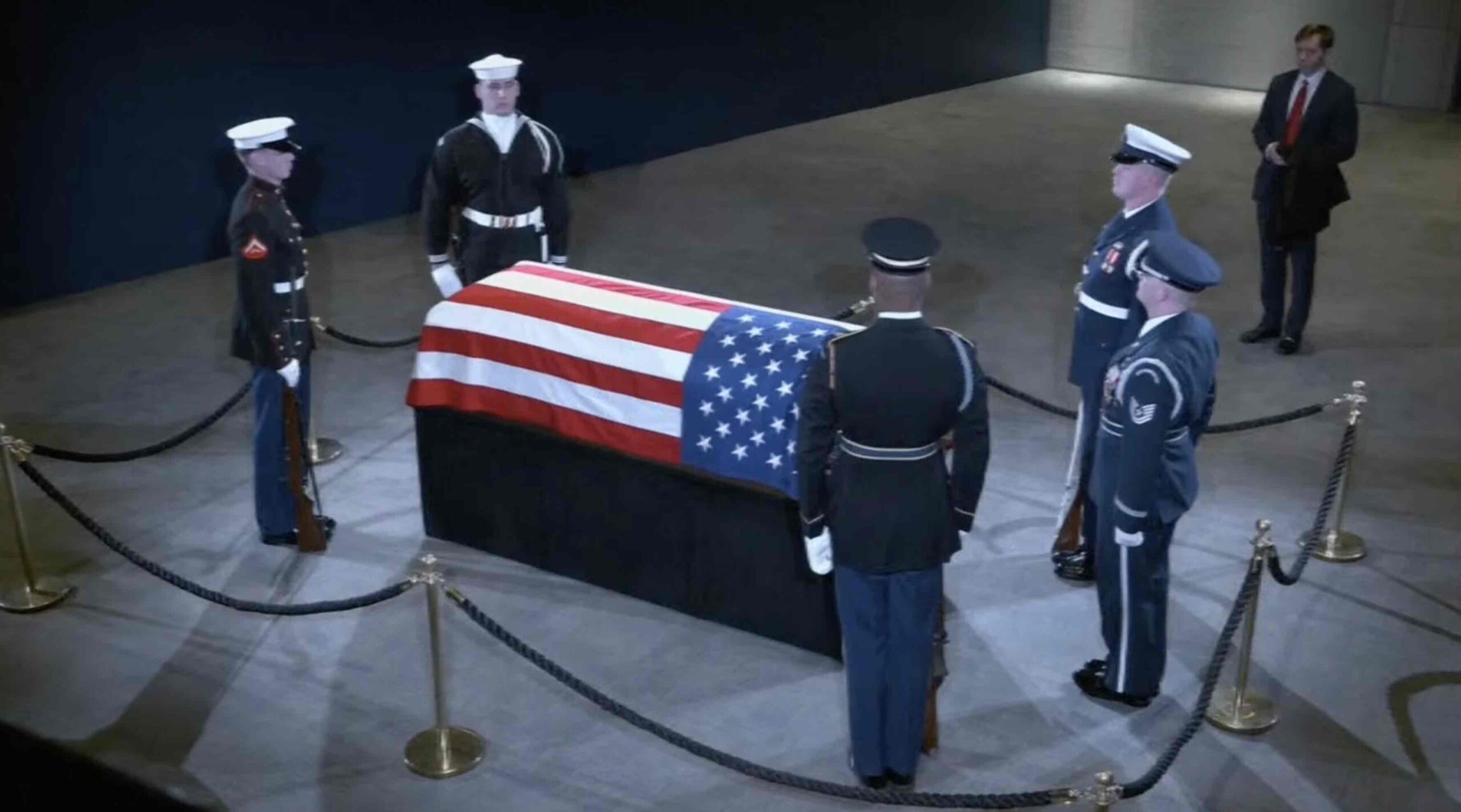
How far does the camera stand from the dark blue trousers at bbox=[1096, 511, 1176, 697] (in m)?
4.57

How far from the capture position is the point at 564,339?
5.30 metres

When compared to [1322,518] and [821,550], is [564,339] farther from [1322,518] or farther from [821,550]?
[1322,518]

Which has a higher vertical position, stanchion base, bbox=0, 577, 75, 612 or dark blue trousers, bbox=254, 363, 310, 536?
dark blue trousers, bbox=254, 363, 310, 536

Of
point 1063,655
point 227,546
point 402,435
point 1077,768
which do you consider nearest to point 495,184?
point 402,435

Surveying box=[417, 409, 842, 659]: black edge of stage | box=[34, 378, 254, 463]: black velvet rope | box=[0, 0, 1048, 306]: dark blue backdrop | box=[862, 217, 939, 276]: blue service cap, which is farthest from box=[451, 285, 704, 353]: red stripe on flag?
box=[0, 0, 1048, 306]: dark blue backdrop

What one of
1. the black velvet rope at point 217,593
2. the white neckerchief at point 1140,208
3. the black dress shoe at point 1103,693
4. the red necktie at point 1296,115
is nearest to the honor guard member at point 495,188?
the black velvet rope at point 217,593

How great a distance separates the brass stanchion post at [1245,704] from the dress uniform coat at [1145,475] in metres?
0.19

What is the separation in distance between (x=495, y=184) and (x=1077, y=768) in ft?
11.1

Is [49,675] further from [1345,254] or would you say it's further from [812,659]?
[1345,254]

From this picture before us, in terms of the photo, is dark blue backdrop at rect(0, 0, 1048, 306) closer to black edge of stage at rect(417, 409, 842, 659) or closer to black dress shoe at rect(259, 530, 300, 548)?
black dress shoe at rect(259, 530, 300, 548)

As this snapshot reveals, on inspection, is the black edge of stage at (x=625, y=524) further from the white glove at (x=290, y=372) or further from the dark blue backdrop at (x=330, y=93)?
the dark blue backdrop at (x=330, y=93)

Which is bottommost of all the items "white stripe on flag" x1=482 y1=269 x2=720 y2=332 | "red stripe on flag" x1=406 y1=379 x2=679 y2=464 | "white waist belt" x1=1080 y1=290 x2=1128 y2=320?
"red stripe on flag" x1=406 y1=379 x2=679 y2=464

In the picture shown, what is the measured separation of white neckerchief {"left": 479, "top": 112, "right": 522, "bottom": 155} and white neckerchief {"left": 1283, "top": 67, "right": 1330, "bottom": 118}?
3628 millimetres

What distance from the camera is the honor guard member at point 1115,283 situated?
5.11 m
